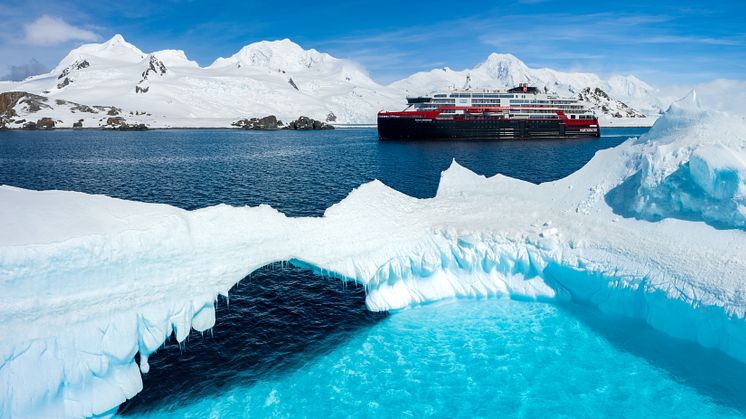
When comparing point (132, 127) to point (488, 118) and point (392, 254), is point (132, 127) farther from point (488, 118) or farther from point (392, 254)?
point (392, 254)

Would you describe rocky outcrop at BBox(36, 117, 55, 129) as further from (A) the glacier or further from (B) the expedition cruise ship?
(A) the glacier

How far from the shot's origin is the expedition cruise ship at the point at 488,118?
425ft

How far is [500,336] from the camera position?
21.5m

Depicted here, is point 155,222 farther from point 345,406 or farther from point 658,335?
point 658,335

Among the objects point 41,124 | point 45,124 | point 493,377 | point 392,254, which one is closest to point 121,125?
point 45,124

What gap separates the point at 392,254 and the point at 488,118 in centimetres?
11626

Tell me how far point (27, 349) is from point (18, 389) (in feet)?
3.85

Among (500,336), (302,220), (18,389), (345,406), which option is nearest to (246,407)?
(345,406)

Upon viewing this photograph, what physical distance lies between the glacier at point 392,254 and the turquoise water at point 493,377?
81.8 inches

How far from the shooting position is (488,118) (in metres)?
132

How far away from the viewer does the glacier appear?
592 inches

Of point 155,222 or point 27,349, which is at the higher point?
point 155,222

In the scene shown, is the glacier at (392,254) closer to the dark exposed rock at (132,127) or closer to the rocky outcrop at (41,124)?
the dark exposed rock at (132,127)

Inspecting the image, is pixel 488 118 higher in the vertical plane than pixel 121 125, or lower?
lower
